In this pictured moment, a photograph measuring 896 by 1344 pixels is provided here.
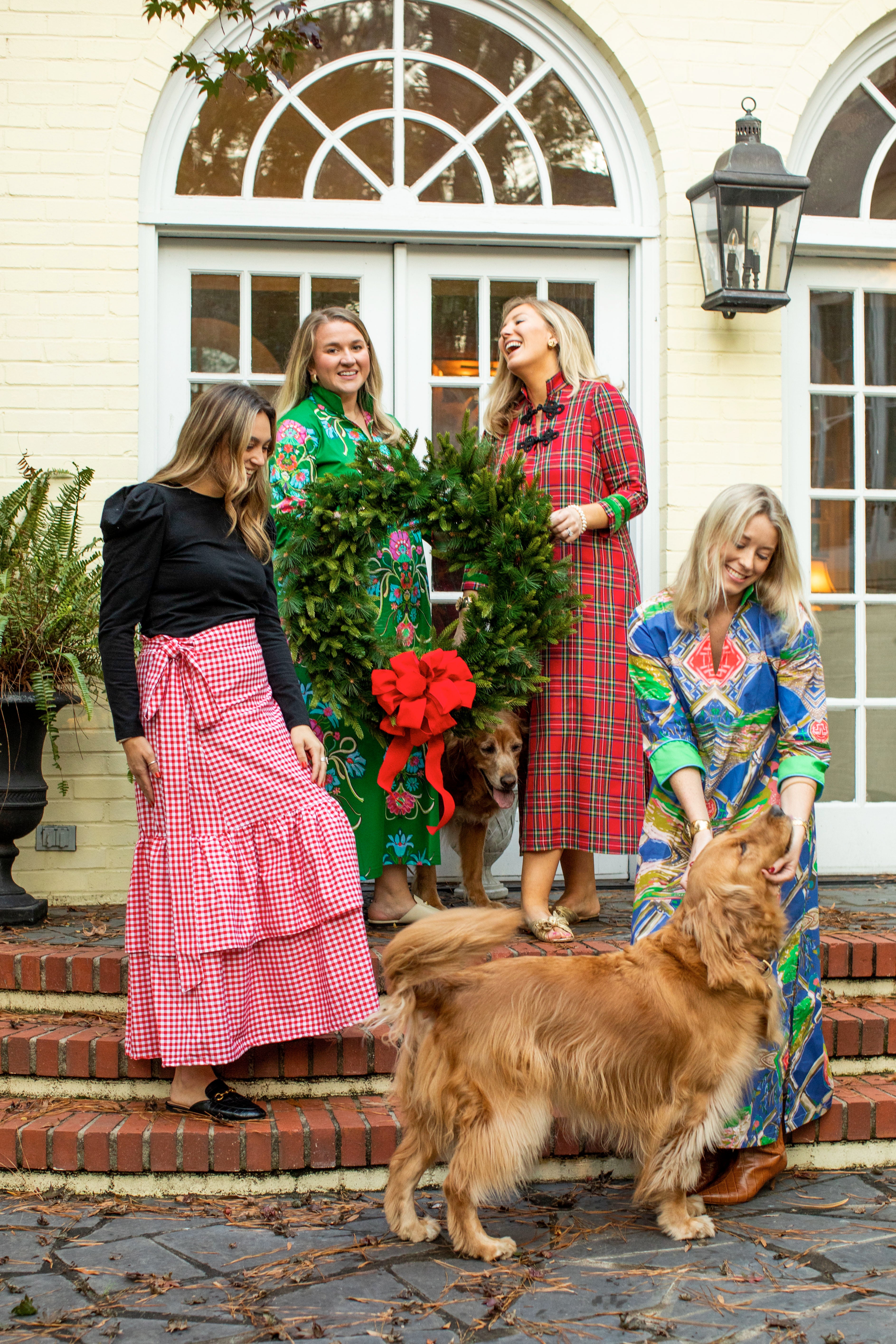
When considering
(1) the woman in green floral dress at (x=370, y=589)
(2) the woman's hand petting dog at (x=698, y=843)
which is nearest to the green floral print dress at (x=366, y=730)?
(1) the woman in green floral dress at (x=370, y=589)

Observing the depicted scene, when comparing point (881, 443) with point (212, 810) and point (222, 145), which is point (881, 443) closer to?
point (222, 145)

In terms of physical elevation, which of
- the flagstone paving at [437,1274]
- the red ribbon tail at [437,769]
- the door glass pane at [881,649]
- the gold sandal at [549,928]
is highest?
the door glass pane at [881,649]

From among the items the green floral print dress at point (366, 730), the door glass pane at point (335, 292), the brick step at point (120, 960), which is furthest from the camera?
the door glass pane at point (335, 292)

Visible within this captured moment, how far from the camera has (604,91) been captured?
5473mm

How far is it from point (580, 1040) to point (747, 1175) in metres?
0.78

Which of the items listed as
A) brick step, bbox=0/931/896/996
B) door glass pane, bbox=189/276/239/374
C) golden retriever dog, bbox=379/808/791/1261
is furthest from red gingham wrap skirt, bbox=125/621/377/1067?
door glass pane, bbox=189/276/239/374

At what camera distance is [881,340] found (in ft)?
19.1

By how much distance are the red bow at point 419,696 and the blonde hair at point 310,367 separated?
84 centimetres

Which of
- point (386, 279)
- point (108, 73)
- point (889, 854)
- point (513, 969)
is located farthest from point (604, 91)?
point (513, 969)

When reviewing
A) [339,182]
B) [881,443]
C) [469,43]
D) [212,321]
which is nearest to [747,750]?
[881,443]

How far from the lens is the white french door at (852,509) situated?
5.73 metres

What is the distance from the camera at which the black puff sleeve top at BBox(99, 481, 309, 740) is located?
132 inches

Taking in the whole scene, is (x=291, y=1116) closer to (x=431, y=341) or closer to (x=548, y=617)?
(x=548, y=617)

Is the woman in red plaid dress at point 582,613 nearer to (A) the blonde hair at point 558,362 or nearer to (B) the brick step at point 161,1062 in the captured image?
(A) the blonde hair at point 558,362
